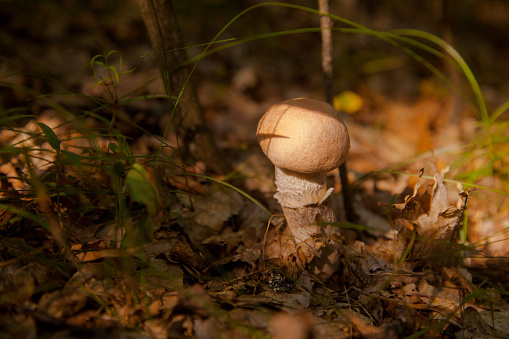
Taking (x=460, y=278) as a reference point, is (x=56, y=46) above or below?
above

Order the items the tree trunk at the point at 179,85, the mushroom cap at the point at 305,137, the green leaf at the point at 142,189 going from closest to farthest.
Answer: the green leaf at the point at 142,189
the mushroom cap at the point at 305,137
the tree trunk at the point at 179,85

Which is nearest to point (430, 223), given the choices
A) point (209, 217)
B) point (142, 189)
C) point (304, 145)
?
point (304, 145)

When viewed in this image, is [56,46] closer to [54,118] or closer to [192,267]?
[54,118]

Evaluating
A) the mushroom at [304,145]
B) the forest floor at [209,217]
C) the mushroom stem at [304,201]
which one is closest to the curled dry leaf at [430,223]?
the forest floor at [209,217]

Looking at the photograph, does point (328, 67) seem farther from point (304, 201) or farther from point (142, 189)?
point (142, 189)

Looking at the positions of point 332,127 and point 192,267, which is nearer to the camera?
point 332,127

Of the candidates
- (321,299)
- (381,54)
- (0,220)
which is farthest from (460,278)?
(381,54)

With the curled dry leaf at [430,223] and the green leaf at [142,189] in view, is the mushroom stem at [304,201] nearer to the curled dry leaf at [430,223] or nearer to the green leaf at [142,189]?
the curled dry leaf at [430,223]
